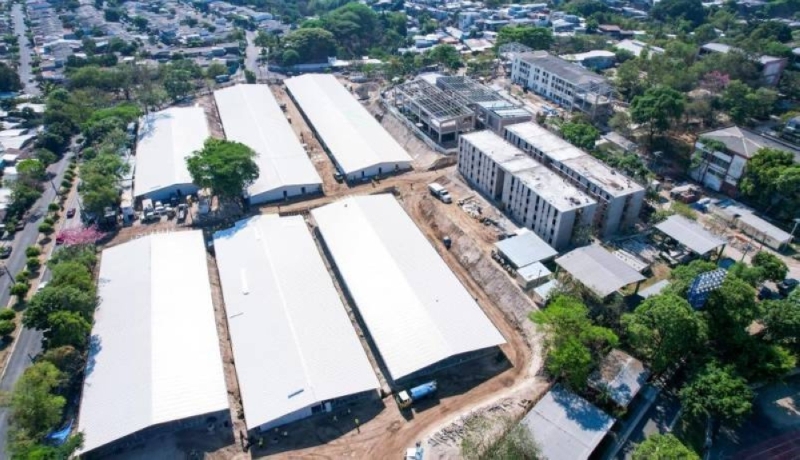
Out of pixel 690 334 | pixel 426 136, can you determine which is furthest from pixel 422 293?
pixel 426 136

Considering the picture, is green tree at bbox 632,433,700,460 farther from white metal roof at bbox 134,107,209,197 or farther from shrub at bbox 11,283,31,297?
white metal roof at bbox 134,107,209,197

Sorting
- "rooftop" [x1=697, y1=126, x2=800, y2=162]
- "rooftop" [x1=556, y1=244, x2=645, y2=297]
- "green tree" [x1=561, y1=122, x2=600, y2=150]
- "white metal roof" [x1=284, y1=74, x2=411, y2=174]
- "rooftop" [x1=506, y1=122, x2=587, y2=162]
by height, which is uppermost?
"rooftop" [x1=697, y1=126, x2=800, y2=162]

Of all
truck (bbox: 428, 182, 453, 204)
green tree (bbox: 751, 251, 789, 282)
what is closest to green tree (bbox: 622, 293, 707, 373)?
green tree (bbox: 751, 251, 789, 282)

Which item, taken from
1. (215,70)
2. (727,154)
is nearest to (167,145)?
(215,70)

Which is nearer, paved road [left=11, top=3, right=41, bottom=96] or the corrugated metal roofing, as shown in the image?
the corrugated metal roofing

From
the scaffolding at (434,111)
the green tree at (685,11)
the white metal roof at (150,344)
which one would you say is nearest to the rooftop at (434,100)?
the scaffolding at (434,111)

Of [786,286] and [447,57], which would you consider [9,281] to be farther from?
[447,57]
